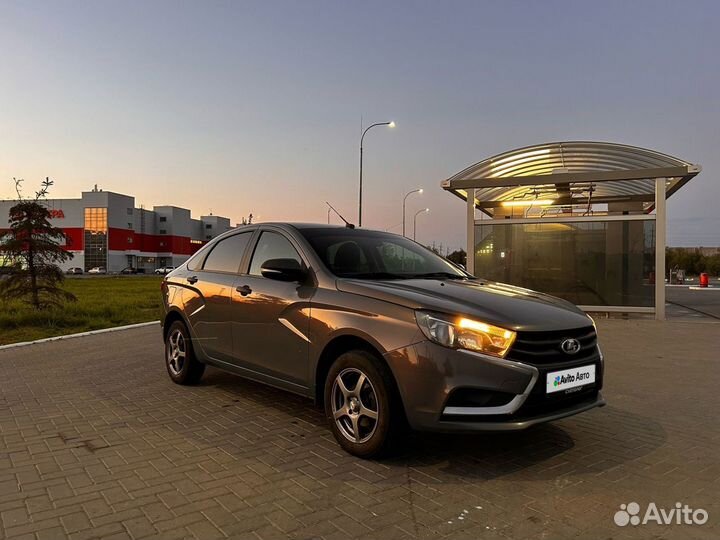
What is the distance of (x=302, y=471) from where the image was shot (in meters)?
3.66

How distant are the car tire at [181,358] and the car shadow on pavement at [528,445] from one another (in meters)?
0.86

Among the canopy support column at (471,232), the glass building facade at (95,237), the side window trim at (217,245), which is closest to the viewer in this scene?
the side window trim at (217,245)

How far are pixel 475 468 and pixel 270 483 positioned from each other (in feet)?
4.57

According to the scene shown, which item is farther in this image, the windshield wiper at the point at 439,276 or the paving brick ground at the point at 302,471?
the windshield wiper at the point at 439,276

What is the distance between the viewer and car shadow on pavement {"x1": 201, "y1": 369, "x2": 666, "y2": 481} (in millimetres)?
3746

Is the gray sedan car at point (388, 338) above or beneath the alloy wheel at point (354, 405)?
above

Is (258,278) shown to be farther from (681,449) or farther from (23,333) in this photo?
(23,333)

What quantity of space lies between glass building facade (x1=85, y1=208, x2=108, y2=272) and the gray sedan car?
8777 cm

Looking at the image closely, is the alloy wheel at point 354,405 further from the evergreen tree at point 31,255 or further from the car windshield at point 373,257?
the evergreen tree at point 31,255

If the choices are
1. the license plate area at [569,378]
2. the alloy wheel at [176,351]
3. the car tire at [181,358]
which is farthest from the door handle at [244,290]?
the license plate area at [569,378]

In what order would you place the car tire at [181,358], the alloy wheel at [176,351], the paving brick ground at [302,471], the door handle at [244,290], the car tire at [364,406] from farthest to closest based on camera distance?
the alloy wheel at [176,351]
the car tire at [181,358]
the door handle at [244,290]
the car tire at [364,406]
the paving brick ground at [302,471]

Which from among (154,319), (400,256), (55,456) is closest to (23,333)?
(154,319)

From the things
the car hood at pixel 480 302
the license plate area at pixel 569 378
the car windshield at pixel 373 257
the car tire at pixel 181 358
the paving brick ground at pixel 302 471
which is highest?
the car windshield at pixel 373 257

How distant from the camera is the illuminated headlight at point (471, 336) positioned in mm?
3396
